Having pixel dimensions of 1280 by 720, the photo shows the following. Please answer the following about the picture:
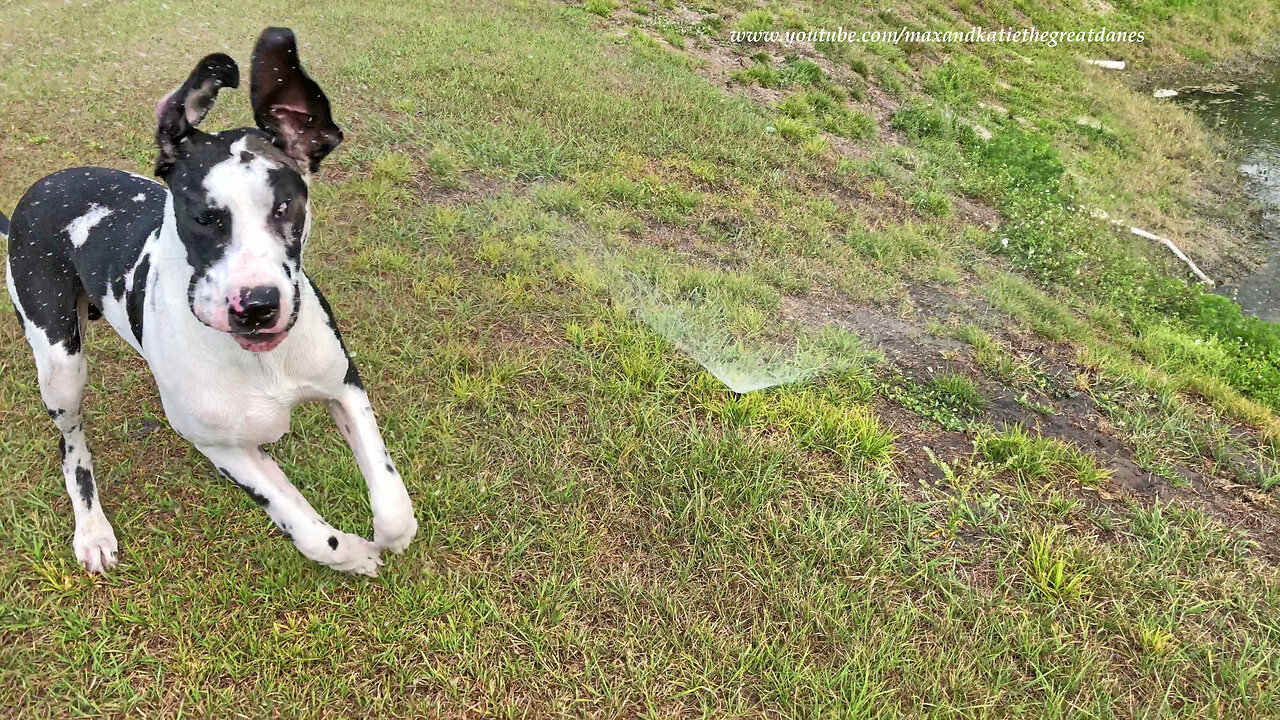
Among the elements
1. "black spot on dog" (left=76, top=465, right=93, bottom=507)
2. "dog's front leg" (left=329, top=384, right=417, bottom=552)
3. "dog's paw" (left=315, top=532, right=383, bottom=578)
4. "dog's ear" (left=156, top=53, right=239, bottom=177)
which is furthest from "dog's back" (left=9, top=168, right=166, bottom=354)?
"dog's paw" (left=315, top=532, right=383, bottom=578)

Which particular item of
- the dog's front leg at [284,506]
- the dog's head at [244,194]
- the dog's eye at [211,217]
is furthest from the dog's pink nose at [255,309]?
the dog's front leg at [284,506]

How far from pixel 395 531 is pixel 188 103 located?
177cm

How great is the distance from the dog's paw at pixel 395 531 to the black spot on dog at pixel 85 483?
4.66 ft

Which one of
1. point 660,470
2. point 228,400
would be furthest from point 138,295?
point 660,470

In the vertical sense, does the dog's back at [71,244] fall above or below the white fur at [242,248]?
below

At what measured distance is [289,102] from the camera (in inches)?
102

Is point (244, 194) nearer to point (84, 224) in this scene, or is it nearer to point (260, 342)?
point (260, 342)

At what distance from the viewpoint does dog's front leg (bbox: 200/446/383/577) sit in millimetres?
2811

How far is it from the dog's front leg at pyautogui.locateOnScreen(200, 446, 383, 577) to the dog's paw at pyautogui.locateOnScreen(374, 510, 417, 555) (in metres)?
0.10

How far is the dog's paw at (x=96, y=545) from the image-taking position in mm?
3168

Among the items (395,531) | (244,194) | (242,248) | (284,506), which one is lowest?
(395,531)

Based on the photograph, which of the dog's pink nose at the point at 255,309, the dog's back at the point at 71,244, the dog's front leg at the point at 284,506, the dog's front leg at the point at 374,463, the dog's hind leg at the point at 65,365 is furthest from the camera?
the dog's hind leg at the point at 65,365

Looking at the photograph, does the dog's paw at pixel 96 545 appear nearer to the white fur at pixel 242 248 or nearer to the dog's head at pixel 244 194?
the dog's head at pixel 244 194

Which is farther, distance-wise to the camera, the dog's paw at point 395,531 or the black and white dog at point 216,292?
the dog's paw at point 395,531
